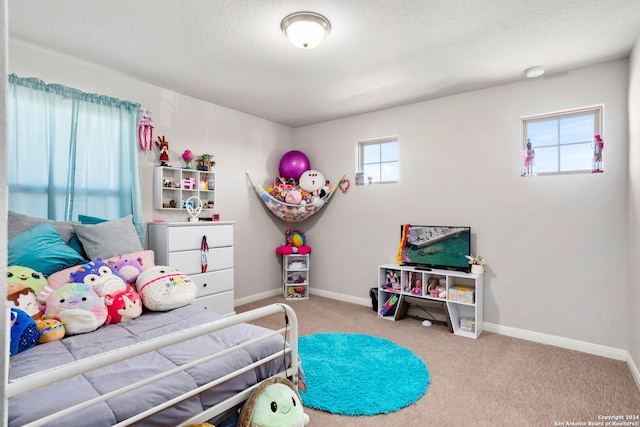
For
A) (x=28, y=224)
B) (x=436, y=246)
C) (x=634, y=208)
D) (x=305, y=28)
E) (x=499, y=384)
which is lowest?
(x=499, y=384)

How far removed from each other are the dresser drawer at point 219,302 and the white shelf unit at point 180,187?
996mm

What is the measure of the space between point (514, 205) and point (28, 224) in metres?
4.06

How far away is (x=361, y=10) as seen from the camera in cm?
212

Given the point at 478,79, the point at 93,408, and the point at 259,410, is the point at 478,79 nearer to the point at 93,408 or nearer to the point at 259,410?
the point at 259,410

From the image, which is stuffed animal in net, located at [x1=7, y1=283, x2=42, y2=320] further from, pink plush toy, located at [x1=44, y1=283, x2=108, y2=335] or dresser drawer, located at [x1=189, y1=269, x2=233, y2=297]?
dresser drawer, located at [x1=189, y1=269, x2=233, y2=297]

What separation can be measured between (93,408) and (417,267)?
10.1ft

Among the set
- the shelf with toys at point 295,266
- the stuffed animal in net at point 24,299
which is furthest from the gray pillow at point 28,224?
the shelf with toys at point 295,266

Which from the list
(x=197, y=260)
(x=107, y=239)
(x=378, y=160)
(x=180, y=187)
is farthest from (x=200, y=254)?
(x=378, y=160)

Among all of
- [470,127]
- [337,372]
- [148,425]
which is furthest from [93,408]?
[470,127]

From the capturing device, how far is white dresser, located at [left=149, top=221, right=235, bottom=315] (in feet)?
10.4

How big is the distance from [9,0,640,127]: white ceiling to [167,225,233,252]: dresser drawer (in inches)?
57.3

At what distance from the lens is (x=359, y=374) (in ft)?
7.94

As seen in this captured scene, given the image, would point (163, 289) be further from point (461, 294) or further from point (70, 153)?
point (461, 294)

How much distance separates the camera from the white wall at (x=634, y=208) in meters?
2.34
